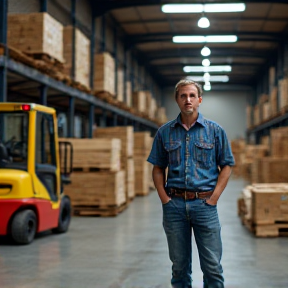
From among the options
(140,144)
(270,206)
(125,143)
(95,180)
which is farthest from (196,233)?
(140,144)

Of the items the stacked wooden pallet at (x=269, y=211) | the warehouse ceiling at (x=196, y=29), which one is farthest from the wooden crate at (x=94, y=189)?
the warehouse ceiling at (x=196, y=29)

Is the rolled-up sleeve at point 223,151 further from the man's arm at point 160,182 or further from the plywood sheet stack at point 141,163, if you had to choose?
the plywood sheet stack at point 141,163

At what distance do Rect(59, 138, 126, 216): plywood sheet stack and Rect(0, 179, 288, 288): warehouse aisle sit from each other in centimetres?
138

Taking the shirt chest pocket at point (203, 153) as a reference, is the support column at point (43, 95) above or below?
above

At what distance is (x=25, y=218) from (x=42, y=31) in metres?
4.09

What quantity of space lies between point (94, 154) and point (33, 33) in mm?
3024

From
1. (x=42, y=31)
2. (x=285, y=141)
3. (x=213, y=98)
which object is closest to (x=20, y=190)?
(x=42, y=31)

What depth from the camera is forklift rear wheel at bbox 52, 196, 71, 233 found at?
8.38 m

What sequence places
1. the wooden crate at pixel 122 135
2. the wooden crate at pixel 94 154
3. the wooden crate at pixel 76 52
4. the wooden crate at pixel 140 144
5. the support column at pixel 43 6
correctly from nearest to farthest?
the wooden crate at pixel 94 154, the support column at pixel 43 6, the wooden crate at pixel 76 52, the wooden crate at pixel 122 135, the wooden crate at pixel 140 144

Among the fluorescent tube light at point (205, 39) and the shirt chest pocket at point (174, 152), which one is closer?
the shirt chest pocket at point (174, 152)

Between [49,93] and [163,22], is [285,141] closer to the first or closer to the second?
[49,93]

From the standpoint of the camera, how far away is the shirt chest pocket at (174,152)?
11.4ft

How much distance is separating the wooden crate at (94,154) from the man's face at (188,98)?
7.63m

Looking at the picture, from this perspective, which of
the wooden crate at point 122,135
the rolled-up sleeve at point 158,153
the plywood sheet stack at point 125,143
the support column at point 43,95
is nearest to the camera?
the rolled-up sleeve at point 158,153
